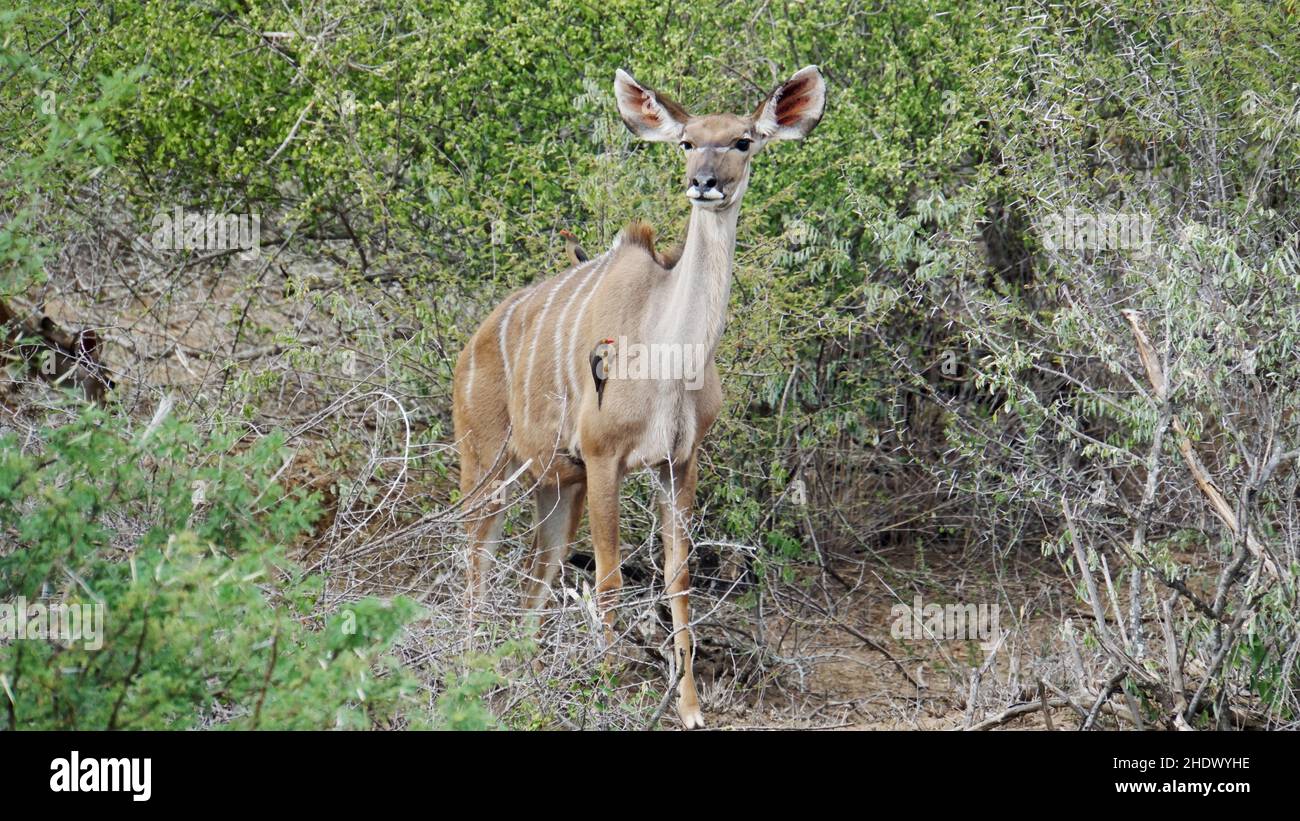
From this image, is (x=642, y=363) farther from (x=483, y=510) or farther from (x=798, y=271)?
(x=798, y=271)

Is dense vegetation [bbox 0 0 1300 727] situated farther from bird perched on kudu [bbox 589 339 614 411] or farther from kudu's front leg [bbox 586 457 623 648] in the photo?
bird perched on kudu [bbox 589 339 614 411]

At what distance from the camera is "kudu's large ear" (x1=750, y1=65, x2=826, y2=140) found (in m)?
4.78

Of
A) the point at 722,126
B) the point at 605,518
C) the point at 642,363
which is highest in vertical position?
the point at 722,126

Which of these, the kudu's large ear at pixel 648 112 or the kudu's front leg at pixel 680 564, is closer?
the kudu's front leg at pixel 680 564

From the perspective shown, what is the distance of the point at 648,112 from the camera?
15.9ft

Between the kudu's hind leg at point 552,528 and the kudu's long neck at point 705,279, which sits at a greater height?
the kudu's long neck at point 705,279

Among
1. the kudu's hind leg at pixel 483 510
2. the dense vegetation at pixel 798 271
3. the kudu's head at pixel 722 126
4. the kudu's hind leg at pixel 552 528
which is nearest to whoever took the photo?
the dense vegetation at pixel 798 271

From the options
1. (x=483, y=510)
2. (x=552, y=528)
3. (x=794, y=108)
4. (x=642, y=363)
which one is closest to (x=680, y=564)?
(x=642, y=363)

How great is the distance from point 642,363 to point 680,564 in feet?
1.99

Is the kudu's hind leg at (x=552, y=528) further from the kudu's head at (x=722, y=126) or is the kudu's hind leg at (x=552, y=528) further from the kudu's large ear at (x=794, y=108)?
the kudu's large ear at (x=794, y=108)

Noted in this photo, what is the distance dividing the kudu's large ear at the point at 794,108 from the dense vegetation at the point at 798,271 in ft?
1.87

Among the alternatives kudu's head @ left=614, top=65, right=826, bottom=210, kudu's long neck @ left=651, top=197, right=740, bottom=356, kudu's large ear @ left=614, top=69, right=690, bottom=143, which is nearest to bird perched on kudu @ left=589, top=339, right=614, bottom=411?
kudu's long neck @ left=651, top=197, right=740, bottom=356

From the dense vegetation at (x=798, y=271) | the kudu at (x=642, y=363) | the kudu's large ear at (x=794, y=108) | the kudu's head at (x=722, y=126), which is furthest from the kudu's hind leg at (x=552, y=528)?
the kudu's large ear at (x=794, y=108)

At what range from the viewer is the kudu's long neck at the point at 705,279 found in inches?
184
